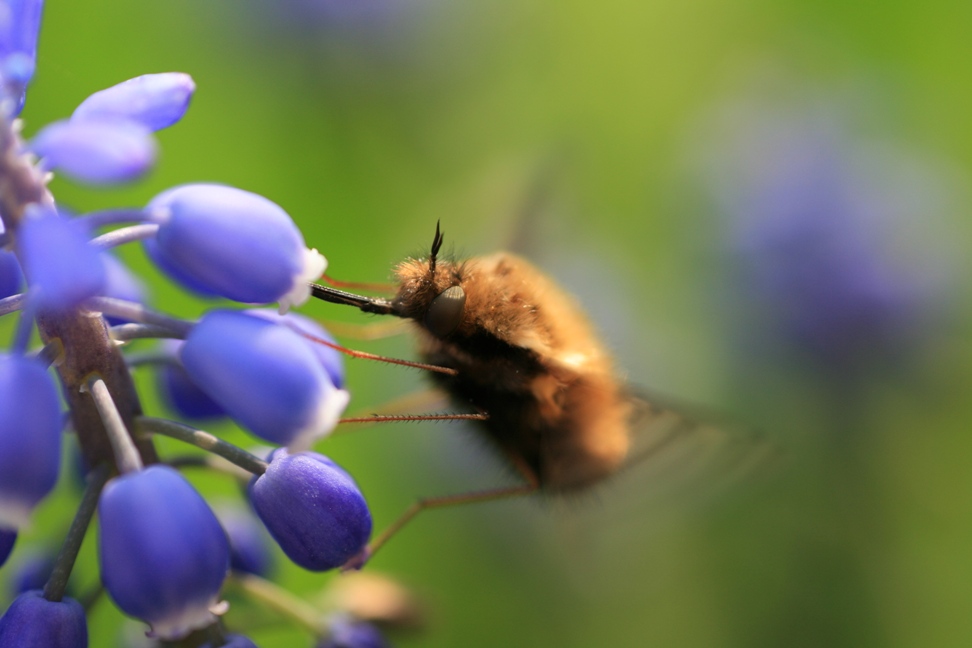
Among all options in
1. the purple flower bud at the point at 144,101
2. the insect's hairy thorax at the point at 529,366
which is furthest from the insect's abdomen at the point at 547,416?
the purple flower bud at the point at 144,101

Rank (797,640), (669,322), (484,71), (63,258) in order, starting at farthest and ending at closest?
(484,71) < (669,322) < (797,640) < (63,258)

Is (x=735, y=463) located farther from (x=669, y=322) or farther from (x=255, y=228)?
(x=669, y=322)

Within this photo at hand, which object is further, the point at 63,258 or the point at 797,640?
the point at 797,640

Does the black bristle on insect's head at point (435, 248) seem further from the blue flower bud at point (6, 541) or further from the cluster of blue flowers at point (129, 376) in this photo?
the blue flower bud at point (6, 541)

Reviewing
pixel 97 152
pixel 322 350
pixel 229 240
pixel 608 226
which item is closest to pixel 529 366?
pixel 322 350

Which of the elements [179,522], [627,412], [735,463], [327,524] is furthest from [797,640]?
[179,522]

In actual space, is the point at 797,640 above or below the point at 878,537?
below
